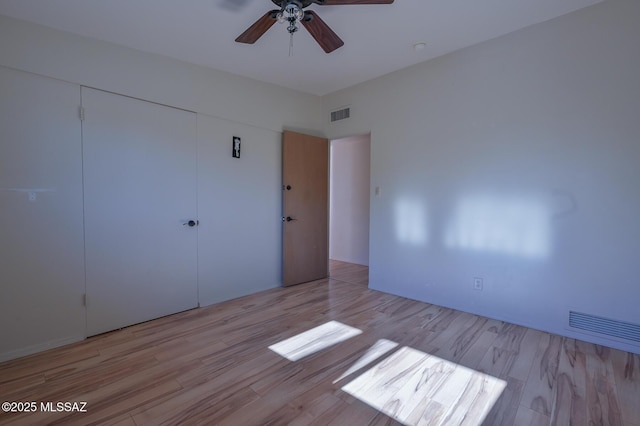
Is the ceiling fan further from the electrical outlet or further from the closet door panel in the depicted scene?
the electrical outlet

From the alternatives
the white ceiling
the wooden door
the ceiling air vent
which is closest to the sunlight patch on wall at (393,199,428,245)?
the wooden door

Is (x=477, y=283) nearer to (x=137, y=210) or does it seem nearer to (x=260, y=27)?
(x=260, y=27)

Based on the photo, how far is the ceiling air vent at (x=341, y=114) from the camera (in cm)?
420

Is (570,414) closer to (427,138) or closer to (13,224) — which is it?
(427,138)

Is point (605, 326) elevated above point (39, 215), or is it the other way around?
point (39, 215)

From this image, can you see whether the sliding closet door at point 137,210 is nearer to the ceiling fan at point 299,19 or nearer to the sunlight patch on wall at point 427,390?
the ceiling fan at point 299,19

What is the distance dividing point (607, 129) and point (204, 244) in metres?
3.98

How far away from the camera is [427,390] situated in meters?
1.86

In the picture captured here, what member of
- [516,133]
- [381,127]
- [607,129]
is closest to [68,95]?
[381,127]

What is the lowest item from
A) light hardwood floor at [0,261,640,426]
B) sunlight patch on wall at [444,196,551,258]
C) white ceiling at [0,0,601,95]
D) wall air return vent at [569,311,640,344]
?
light hardwood floor at [0,261,640,426]

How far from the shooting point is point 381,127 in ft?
12.5

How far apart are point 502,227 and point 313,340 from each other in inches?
84.3

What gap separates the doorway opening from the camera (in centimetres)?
556

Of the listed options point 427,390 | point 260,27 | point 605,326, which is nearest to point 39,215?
point 260,27
